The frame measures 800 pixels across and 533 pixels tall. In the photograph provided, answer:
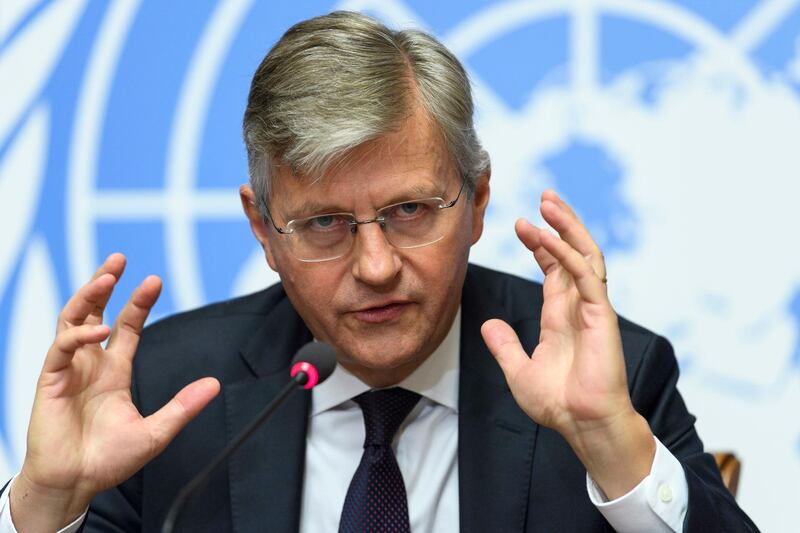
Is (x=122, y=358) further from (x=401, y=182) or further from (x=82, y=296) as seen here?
(x=401, y=182)

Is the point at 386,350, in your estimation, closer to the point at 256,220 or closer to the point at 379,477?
the point at 379,477

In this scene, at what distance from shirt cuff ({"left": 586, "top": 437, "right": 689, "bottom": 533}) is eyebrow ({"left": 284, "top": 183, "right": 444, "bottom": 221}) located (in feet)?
2.29

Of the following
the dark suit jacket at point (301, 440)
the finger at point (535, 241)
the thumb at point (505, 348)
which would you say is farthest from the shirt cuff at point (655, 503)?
the finger at point (535, 241)

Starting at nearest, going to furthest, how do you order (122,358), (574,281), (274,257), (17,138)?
(574,281), (122,358), (274,257), (17,138)

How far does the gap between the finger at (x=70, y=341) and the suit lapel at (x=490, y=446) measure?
852 millimetres

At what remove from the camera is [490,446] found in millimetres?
2521

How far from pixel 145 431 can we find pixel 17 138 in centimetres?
138

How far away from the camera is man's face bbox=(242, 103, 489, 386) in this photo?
2326 mm

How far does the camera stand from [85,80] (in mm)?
3307

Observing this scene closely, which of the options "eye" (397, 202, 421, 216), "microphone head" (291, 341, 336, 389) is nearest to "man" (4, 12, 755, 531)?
"eye" (397, 202, 421, 216)

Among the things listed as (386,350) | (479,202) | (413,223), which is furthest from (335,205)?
(479,202)

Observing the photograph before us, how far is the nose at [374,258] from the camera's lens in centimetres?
230

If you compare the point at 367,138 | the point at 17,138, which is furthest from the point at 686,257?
the point at 17,138

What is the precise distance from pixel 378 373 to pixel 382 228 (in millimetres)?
406
